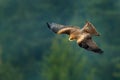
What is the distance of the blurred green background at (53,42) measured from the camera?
29.3 metres

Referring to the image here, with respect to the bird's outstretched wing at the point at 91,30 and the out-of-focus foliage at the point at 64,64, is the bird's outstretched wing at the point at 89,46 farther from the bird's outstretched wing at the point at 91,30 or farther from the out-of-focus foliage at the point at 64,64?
the out-of-focus foliage at the point at 64,64

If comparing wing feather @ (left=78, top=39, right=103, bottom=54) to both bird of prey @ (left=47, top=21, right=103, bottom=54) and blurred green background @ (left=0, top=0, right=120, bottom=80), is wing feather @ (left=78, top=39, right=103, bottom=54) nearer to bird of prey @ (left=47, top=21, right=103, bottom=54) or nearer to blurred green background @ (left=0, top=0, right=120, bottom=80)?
bird of prey @ (left=47, top=21, right=103, bottom=54)

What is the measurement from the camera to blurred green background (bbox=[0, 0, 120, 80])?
96.0ft

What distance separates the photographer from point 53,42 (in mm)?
32500

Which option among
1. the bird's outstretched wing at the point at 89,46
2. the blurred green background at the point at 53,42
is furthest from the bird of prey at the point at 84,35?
the blurred green background at the point at 53,42

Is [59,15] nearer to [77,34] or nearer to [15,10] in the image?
[15,10]

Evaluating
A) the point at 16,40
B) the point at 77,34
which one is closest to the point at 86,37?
the point at 77,34

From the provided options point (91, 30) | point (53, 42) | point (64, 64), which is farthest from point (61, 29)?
point (53, 42)

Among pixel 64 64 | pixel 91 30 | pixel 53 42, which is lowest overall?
pixel 91 30

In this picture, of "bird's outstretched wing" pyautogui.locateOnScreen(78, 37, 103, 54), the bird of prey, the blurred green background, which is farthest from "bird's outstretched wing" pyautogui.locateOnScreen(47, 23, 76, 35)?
the blurred green background

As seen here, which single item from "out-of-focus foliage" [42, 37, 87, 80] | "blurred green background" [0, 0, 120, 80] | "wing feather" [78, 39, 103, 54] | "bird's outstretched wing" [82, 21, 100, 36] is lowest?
"wing feather" [78, 39, 103, 54]

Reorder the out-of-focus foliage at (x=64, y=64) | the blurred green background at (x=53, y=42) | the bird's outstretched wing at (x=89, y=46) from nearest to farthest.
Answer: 1. the bird's outstretched wing at (x=89, y=46)
2. the out-of-focus foliage at (x=64, y=64)
3. the blurred green background at (x=53, y=42)

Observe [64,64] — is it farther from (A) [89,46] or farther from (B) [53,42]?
(A) [89,46]

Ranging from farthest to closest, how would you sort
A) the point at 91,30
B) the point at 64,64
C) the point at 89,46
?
A: the point at 64,64 → the point at 91,30 → the point at 89,46
